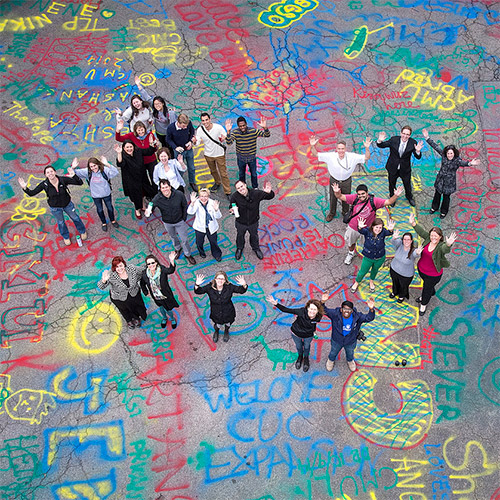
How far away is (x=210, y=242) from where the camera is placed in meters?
8.66

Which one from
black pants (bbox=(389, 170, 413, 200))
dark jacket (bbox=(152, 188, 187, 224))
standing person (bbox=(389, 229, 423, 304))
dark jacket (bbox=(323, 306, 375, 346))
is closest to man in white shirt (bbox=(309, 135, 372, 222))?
black pants (bbox=(389, 170, 413, 200))

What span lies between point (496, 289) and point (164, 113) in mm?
6637

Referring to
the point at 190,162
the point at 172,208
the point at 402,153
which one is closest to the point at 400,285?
the point at 402,153

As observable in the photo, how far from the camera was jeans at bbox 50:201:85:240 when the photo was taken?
8.78 metres

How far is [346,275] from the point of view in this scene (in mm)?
8617

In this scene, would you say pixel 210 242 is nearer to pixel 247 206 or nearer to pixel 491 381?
pixel 247 206

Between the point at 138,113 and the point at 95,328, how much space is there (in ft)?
13.4

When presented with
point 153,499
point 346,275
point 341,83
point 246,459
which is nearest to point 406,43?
point 341,83

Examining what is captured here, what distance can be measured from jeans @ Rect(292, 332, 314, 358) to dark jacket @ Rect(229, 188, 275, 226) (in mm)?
2191

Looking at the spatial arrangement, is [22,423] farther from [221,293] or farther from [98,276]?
[221,293]

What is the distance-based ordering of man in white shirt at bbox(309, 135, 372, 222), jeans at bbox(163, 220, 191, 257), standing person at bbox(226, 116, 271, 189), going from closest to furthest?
jeans at bbox(163, 220, 191, 257)
man in white shirt at bbox(309, 135, 372, 222)
standing person at bbox(226, 116, 271, 189)

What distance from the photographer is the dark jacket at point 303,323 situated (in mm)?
6757

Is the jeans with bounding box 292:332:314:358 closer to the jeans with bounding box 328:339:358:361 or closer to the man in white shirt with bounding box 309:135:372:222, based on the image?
the jeans with bounding box 328:339:358:361

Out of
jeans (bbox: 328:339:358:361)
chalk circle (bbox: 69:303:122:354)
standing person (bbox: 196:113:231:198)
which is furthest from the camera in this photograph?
standing person (bbox: 196:113:231:198)
